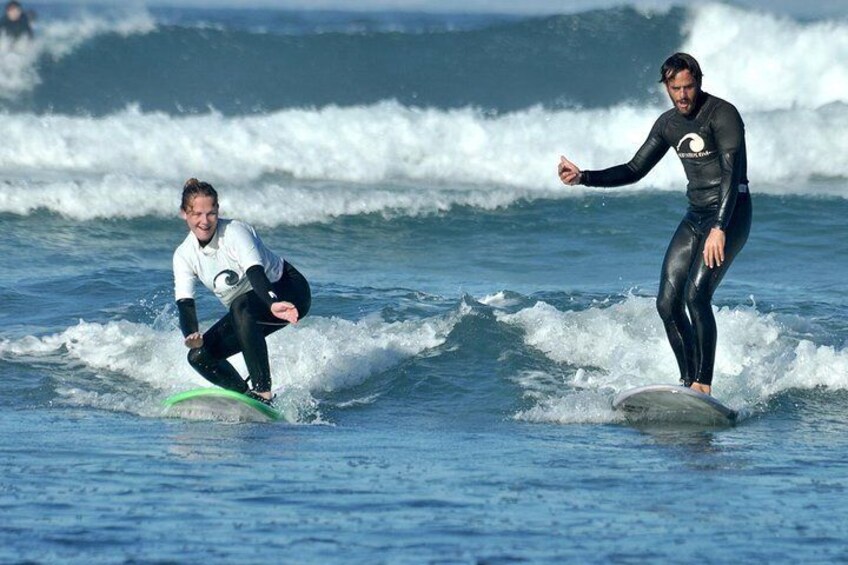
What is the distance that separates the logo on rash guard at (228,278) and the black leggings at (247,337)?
112 mm

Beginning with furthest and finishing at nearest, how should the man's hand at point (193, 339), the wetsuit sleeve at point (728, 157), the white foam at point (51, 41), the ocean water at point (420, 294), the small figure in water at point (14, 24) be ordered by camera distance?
the small figure in water at point (14, 24) → the white foam at point (51, 41) → the man's hand at point (193, 339) → the wetsuit sleeve at point (728, 157) → the ocean water at point (420, 294)

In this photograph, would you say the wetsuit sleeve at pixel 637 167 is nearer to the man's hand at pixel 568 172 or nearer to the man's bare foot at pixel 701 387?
the man's hand at pixel 568 172

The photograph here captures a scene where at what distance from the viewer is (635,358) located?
10.1m

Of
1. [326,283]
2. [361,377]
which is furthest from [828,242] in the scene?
[361,377]

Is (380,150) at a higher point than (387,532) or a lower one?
higher

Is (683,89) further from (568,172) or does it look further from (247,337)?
(247,337)

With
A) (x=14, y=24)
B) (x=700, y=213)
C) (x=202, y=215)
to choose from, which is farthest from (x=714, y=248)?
(x=14, y=24)

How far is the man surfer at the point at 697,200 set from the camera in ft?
26.6

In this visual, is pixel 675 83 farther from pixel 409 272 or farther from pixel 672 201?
pixel 672 201

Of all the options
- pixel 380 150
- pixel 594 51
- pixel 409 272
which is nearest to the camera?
pixel 409 272

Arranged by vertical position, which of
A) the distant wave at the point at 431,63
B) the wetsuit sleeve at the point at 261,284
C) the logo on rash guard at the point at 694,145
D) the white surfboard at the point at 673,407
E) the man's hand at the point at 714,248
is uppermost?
the distant wave at the point at 431,63

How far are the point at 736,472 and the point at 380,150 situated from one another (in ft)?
45.7

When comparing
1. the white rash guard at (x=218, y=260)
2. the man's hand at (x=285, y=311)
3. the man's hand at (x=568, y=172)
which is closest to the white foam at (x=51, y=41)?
the white rash guard at (x=218, y=260)

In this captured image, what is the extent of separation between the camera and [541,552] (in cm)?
550
